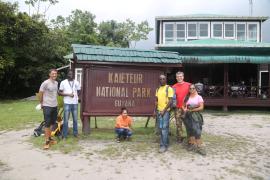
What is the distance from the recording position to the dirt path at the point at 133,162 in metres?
6.95

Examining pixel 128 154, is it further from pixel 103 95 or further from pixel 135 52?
pixel 135 52

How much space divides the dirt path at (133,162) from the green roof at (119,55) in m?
2.31

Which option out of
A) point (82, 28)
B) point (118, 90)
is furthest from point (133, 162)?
point (82, 28)

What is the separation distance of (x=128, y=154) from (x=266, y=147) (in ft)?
12.1

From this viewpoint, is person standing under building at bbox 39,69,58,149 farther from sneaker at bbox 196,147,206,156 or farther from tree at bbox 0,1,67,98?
tree at bbox 0,1,67,98

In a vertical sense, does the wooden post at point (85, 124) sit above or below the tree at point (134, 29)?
Result: below

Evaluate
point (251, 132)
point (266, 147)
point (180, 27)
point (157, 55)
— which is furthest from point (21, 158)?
point (180, 27)

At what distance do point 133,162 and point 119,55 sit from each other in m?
3.72

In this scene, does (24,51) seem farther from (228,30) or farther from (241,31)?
(241,31)

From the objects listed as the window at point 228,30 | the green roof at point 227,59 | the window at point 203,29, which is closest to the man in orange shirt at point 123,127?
the green roof at point 227,59

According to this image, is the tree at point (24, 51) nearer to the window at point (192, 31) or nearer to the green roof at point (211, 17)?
the green roof at point (211, 17)

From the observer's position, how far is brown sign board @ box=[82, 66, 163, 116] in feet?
34.3

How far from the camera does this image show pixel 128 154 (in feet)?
27.4

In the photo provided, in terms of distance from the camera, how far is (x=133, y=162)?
775 cm
